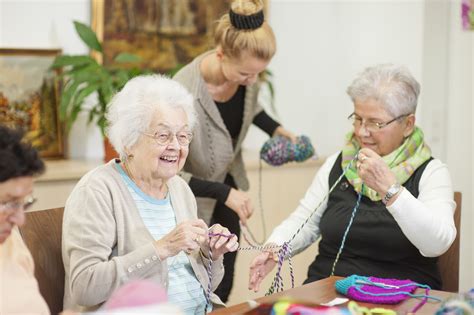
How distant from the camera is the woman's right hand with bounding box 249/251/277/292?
2.32 meters

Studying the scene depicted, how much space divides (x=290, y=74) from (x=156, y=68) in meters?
0.88

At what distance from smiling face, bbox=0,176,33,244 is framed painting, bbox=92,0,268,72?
2238 mm

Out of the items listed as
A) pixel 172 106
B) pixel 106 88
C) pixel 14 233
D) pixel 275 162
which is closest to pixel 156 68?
pixel 106 88

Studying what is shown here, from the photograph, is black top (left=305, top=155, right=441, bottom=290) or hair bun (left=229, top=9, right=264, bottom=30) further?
hair bun (left=229, top=9, right=264, bottom=30)

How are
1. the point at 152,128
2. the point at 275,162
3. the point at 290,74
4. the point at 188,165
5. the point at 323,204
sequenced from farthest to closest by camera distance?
1. the point at 290,74
2. the point at 275,162
3. the point at 188,165
4. the point at 323,204
5. the point at 152,128

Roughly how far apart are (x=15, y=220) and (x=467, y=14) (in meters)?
2.47

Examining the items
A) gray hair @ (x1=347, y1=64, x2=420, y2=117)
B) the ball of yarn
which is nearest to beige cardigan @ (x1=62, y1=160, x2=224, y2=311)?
gray hair @ (x1=347, y1=64, x2=420, y2=117)

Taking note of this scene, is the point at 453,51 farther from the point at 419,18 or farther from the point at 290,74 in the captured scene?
the point at 290,74

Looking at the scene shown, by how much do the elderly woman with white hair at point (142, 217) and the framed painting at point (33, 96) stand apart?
1.41 meters

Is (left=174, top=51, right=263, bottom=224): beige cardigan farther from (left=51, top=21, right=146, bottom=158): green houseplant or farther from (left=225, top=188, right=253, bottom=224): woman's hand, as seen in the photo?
(left=51, top=21, right=146, bottom=158): green houseplant

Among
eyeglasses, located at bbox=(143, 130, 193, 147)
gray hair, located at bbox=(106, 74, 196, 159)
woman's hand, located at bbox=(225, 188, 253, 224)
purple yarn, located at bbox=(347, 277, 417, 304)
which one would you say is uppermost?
gray hair, located at bbox=(106, 74, 196, 159)

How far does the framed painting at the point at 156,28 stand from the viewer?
12.2ft

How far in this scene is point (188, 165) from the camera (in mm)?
2779

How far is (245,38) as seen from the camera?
2.60m
